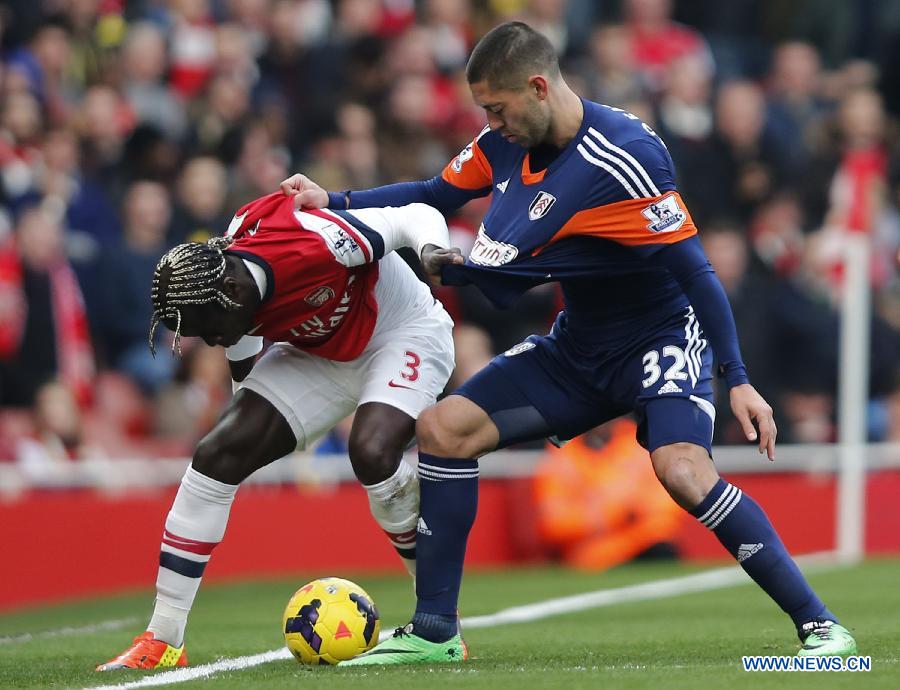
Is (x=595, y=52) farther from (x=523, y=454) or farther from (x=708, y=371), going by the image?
(x=708, y=371)

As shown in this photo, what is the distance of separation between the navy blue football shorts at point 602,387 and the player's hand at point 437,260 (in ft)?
1.55

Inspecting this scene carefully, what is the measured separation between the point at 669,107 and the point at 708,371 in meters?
8.60

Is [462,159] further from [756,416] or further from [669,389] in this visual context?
[756,416]

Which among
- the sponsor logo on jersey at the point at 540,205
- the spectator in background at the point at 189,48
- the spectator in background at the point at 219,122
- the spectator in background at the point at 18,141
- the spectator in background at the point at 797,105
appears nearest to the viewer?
the sponsor logo on jersey at the point at 540,205

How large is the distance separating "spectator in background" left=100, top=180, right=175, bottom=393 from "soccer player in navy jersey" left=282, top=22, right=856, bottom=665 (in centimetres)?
494

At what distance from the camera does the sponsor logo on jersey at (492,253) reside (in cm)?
619

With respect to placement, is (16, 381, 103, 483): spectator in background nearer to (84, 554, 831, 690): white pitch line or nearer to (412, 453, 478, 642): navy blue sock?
(84, 554, 831, 690): white pitch line

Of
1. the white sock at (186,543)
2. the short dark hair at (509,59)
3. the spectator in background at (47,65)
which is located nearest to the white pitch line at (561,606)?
the white sock at (186,543)

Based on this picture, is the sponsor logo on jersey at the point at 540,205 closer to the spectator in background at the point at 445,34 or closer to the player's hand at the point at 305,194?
the player's hand at the point at 305,194

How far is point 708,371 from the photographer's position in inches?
249

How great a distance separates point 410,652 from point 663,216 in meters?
1.80

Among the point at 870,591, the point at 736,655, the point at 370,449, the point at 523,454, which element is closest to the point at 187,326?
the point at 370,449

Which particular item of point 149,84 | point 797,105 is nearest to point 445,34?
point 149,84

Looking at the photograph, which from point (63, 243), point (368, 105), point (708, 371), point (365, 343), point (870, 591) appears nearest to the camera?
point (708, 371)
